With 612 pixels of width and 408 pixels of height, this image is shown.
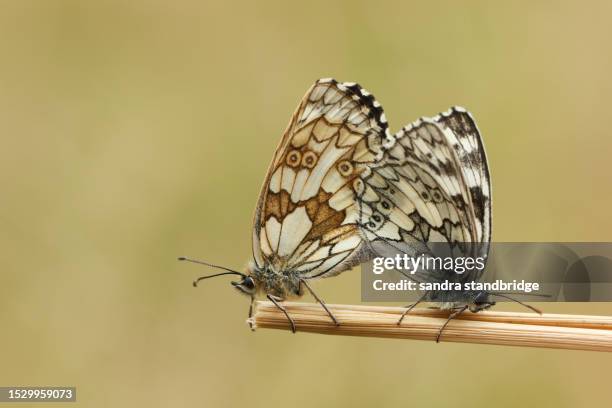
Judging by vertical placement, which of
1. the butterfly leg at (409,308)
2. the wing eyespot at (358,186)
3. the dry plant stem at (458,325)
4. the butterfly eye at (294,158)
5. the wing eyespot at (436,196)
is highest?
the butterfly eye at (294,158)

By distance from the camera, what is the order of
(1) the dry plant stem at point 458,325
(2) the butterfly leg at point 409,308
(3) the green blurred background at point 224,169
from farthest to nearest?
1. (3) the green blurred background at point 224,169
2. (2) the butterfly leg at point 409,308
3. (1) the dry plant stem at point 458,325

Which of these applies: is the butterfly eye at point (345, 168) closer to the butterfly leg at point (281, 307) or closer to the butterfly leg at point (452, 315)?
the butterfly leg at point (281, 307)

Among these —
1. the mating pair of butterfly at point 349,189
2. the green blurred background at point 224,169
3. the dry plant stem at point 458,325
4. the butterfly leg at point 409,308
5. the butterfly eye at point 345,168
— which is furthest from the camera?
the green blurred background at point 224,169

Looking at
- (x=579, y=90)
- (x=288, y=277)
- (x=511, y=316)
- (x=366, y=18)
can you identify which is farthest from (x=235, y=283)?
(x=579, y=90)

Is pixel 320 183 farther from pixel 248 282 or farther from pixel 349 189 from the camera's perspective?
pixel 248 282

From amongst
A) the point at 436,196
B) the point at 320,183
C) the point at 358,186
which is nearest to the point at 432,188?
the point at 436,196

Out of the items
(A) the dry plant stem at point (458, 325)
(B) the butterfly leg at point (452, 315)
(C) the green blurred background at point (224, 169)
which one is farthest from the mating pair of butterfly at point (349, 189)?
(C) the green blurred background at point (224, 169)

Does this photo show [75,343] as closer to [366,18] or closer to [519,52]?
[366,18]

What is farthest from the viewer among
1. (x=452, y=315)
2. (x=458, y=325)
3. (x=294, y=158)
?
(x=294, y=158)
